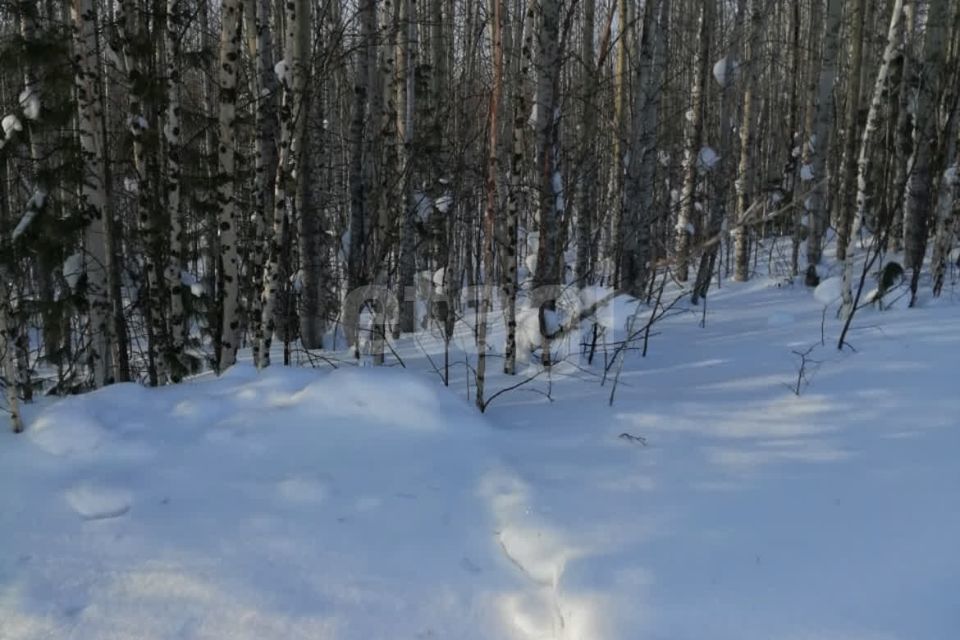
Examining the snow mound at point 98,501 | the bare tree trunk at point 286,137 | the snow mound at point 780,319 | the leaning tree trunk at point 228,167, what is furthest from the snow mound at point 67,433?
the snow mound at point 780,319

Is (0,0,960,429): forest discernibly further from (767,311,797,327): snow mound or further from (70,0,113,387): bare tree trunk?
(767,311,797,327): snow mound

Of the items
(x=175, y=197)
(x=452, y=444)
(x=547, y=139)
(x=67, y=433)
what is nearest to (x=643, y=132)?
(x=547, y=139)

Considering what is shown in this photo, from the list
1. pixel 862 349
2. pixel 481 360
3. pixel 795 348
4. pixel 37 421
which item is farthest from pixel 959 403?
pixel 37 421

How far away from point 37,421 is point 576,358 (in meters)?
4.20

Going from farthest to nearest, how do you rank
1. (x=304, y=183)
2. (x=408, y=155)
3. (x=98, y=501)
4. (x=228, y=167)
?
(x=408, y=155)
(x=304, y=183)
(x=228, y=167)
(x=98, y=501)

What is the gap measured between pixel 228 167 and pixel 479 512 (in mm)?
3786

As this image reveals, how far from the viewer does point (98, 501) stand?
119 inches

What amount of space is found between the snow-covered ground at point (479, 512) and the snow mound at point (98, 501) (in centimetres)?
1

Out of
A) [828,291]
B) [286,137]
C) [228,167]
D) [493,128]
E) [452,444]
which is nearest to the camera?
[452,444]

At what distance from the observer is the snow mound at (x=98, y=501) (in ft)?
9.75

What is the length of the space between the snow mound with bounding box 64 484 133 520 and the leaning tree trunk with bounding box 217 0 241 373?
9.05 feet

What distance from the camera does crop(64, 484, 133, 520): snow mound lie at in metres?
2.97

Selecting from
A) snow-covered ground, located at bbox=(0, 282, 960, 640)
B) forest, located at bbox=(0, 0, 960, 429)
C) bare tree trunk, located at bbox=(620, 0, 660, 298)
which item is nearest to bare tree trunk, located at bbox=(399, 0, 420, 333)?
forest, located at bbox=(0, 0, 960, 429)

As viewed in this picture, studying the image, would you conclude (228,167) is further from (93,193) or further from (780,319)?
(780,319)
